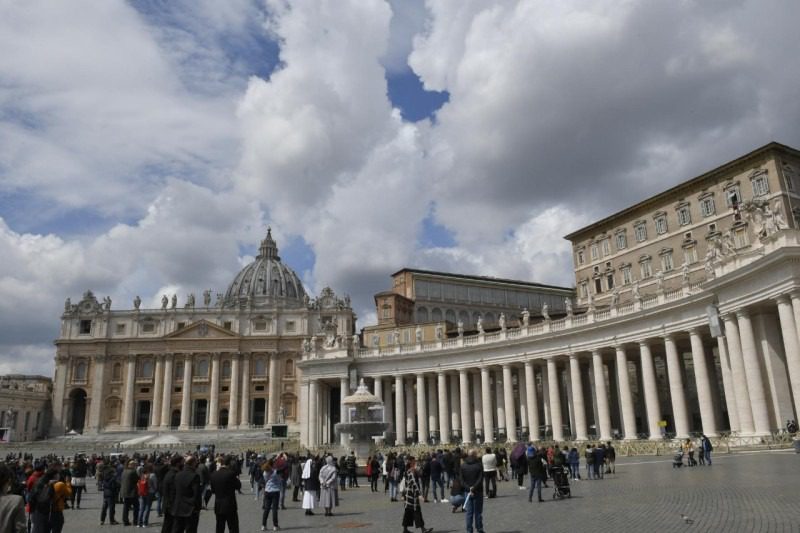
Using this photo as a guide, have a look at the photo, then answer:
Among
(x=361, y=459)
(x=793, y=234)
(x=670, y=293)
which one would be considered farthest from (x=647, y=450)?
(x=361, y=459)

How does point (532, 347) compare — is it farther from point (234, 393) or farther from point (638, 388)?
point (234, 393)

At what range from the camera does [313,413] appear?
7038 centimetres

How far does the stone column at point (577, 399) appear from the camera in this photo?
171ft

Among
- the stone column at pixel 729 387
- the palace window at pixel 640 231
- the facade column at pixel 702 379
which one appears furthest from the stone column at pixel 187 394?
the stone column at pixel 729 387

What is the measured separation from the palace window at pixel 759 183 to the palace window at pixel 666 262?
10.6m

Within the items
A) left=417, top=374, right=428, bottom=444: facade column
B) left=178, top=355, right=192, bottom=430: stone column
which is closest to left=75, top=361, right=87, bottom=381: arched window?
left=178, top=355, right=192, bottom=430: stone column

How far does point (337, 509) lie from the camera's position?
2164 cm

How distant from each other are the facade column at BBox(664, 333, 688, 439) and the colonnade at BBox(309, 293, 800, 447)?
73 mm

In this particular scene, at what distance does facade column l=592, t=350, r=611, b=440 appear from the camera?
165ft

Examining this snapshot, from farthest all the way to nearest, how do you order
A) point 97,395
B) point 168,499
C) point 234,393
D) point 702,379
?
1. point 97,395
2. point 234,393
3. point 702,379
4. point 168,499

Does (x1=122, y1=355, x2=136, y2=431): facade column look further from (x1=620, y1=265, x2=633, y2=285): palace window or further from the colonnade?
(x1=620, y1=265, x2=633, y2=285): palace window

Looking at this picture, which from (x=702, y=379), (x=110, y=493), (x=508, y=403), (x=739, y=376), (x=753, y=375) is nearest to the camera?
(x=110, y=493)

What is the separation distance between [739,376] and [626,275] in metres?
34.1

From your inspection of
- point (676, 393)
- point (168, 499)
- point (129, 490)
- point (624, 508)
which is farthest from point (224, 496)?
point (676, 393)
